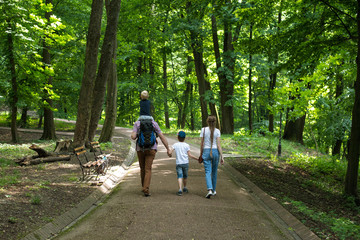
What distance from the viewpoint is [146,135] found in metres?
7.50

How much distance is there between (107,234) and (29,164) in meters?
6.78

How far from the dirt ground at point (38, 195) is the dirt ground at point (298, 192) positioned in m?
4.77

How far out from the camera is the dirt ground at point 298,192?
6.62 m

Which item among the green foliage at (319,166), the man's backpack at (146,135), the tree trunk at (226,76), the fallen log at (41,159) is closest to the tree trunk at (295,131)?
the tree trunk at (226,76)

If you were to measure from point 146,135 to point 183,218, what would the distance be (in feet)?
7.47

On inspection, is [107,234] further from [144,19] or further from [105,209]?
[144,19]

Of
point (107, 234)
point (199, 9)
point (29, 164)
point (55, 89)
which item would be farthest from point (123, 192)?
point (55, 89)

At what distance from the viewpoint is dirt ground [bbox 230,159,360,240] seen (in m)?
6.62

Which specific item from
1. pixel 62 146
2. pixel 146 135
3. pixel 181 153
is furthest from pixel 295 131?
pixel 146 135

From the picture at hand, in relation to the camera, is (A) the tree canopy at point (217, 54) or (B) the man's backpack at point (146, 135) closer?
(B) the man's backpack at point (146, 135)

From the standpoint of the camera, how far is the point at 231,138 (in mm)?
21609

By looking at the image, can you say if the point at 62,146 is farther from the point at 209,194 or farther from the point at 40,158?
the point at 209,194

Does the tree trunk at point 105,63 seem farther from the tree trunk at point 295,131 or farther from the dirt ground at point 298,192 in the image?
the tree trunk at point 295,131

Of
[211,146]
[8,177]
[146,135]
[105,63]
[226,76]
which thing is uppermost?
[226,76]
